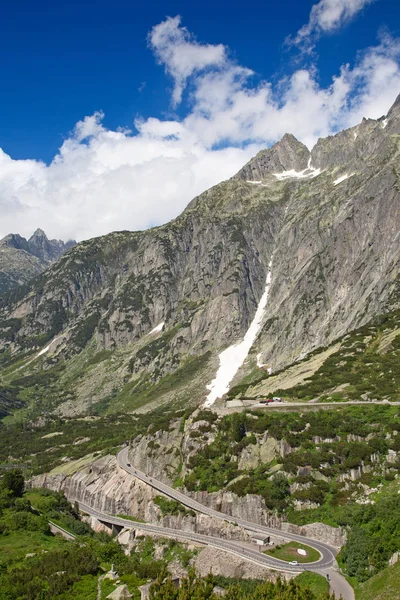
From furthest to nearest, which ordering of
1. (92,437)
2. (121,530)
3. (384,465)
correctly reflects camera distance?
1. (92,437)
2. (121,530)
3. (384,465)

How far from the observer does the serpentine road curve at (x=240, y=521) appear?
48312mm

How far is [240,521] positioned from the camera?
6375 centimetres

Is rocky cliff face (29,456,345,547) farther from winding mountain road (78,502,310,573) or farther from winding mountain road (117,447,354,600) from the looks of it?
winding mountain road (78,502,310,573)

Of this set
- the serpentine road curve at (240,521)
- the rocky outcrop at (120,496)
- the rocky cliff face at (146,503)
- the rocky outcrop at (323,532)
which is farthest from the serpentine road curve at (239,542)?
the rocky outcrop at (120,496)

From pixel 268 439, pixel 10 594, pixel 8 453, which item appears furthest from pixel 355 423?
pixel 8 453

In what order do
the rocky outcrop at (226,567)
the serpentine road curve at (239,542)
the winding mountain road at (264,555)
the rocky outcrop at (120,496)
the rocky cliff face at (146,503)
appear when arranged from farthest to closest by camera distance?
the rocky outcrop at (120,496) < the rocky cliff face at (146,503) < the rocky outcrop at (226,567) < the serpentine road curve at (239,542) < the winding mountain road at (264,555)

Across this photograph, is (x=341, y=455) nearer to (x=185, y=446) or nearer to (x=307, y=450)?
(x=307, y=450)

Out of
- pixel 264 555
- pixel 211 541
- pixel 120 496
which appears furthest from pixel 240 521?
pixel 120 496

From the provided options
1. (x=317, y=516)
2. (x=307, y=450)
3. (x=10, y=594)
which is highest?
(x=10, y=594)

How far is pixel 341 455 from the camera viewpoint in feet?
220

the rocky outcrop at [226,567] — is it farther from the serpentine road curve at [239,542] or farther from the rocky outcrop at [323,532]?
the rocky outcrop at [323,532]

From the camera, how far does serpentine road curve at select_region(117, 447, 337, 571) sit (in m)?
48.3

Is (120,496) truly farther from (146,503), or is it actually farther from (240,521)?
(240,521)

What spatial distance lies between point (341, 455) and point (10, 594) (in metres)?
46.8
